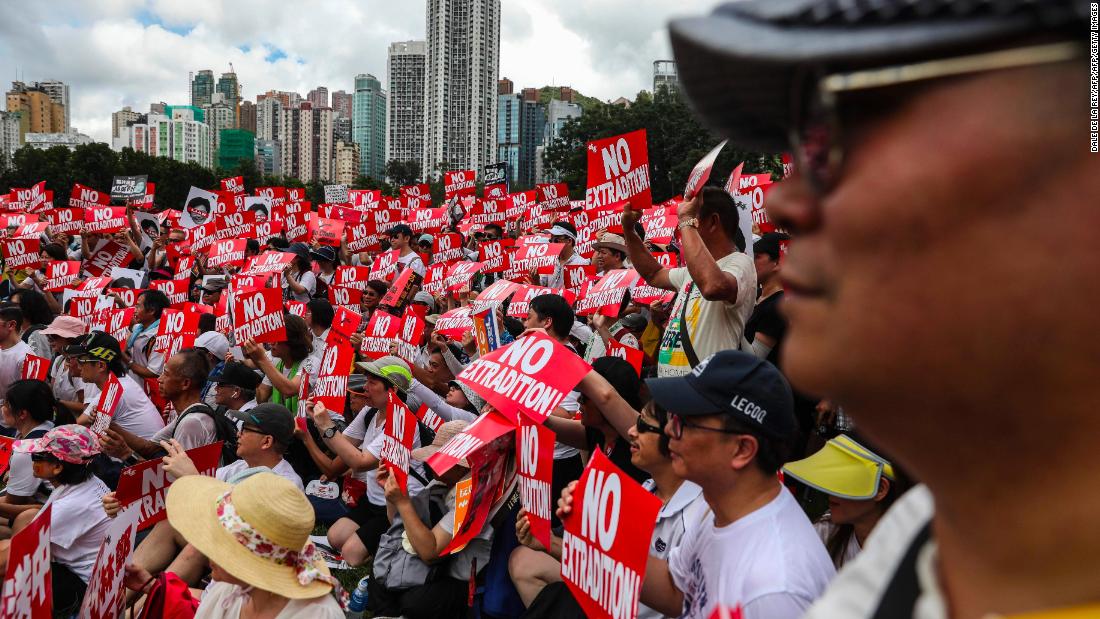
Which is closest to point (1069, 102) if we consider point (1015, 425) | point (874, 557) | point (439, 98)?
point (1015, 425)

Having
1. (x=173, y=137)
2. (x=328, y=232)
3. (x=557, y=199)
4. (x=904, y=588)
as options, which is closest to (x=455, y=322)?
(x=904, y=588)

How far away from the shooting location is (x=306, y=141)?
608 ft

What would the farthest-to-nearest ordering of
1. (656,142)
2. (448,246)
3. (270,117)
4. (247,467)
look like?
1. (270,117)
2. (656,142)
3. (448,246)
4. (247,467)

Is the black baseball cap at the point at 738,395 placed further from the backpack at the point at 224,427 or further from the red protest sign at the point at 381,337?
the red protest sign at the point at 381,337

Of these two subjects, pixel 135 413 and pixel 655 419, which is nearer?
pixel 655 419

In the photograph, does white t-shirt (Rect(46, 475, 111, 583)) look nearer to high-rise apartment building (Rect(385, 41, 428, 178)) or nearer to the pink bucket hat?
the pink bucket hat

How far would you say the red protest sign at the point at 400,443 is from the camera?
501 cm

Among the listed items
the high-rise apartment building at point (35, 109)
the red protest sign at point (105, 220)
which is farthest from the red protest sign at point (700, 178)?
Answer: the high-rise apartment building at point (35, 109)

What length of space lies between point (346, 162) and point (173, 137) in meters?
34.5

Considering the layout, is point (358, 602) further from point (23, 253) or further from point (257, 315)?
point (23, 253)

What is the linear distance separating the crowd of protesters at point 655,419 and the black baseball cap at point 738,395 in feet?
0.03

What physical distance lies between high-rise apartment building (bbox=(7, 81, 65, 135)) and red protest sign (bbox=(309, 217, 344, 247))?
189701 mm

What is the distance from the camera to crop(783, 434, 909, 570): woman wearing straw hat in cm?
346

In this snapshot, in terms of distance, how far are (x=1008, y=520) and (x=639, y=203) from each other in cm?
529
